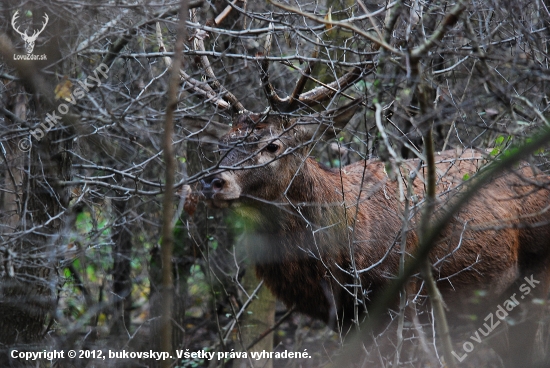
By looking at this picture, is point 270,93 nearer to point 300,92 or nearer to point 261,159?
point 300,92

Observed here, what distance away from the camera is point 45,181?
4535mm

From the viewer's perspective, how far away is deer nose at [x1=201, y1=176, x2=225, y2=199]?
5.02 metres

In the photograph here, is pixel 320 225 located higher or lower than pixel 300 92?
lower

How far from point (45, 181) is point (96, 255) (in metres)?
2.48

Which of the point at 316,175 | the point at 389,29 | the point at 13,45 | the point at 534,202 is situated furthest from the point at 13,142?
the point at 534,202

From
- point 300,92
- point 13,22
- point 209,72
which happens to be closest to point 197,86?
point 209,72

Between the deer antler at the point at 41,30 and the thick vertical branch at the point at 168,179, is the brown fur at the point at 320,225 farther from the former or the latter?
the thick vertical branch at the point at 168,179

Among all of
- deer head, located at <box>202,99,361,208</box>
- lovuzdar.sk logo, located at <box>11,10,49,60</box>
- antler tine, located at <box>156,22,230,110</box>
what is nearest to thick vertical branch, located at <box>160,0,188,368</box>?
antler tine, located at <box>156,22,230,110</box>

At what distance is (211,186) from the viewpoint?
16.6 feet

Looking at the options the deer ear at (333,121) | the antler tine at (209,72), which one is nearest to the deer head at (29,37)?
the antler tine at (209,72)

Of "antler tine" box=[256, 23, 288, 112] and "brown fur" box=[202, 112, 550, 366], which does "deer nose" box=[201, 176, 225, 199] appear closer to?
"brown fur" box=[202, 112, 550, 366]

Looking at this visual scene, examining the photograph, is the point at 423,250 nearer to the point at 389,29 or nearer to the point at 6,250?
the point at 389,29

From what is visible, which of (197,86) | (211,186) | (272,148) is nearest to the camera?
(197,86)

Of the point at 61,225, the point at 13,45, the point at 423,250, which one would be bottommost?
the point at 423,250
